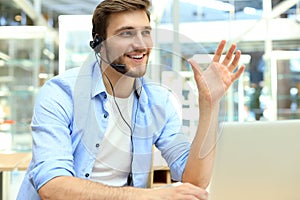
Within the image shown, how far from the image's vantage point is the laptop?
36.5 inches

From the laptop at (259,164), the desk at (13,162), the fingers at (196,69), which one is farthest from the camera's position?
the desk at (13,162)

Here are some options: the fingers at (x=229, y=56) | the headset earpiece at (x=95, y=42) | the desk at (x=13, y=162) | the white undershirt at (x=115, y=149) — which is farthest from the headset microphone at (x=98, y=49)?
the desk at (x=13, y=162)

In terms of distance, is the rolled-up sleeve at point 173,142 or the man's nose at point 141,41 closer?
the man's nose at point 141,41

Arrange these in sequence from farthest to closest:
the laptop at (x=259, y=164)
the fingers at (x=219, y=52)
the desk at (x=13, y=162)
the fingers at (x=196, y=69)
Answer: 1. the desk at (x=13, y=162)
2. the fingers at (x=219, y=52)
3. the fingers at (x=196, y=69)
4. the laptop at (x=259, y=164)

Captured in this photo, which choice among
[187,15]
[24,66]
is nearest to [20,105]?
[24,66]

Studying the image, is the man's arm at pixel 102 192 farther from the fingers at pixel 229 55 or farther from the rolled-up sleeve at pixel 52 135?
the fingers at pixel 229 55

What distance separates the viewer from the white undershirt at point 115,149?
111cm

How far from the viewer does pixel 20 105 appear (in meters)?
5.55

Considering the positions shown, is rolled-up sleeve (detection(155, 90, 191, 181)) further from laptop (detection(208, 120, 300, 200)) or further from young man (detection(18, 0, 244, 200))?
laptop (detection(208, 120, 300, 200))

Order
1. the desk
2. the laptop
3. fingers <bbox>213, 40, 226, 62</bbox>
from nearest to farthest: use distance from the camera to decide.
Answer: the laptop < fingers <bbox>213, 40, 226, 62</bbox> < the desk

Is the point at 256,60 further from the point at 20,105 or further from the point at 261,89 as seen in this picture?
the point at 20,105

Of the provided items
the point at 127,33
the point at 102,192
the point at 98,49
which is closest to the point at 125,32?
the point at 127,33

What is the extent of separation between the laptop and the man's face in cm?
27

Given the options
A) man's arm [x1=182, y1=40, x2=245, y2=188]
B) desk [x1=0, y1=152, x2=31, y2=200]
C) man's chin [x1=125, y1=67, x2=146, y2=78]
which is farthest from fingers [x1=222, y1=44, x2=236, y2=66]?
desk [x1=0, y1=152, x2=31, y2=200]
